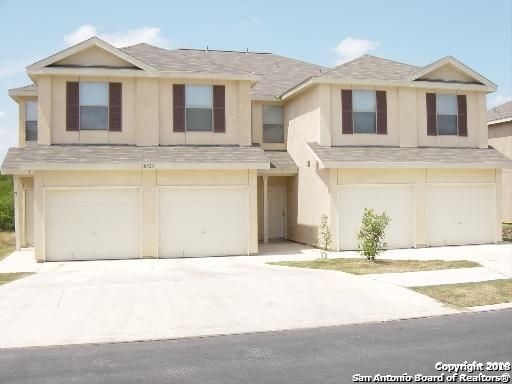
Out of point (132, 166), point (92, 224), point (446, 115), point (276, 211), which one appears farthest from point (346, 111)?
point (92, 224)

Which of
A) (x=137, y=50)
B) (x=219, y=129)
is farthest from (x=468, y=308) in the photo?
(x=137, y=50)

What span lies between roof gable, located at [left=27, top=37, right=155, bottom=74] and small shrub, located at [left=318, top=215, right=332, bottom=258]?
8024 mm

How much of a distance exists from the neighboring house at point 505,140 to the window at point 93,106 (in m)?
21.8

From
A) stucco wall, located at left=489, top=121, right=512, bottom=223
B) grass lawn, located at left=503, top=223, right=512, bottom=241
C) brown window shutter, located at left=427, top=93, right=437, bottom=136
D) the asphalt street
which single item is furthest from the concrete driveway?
stucco wall, located at left=489, top=121, right=512, bottom=223

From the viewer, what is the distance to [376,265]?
51.9 feet

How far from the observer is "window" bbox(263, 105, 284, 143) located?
82.0 feet

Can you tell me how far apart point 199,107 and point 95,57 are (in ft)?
12.8

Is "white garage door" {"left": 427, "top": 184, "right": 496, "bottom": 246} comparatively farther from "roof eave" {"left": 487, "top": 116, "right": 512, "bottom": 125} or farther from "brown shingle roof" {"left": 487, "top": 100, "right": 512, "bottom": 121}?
"brown shingle roof" {"left": 487, "top": 100, "right": 512, "bottom": 121}

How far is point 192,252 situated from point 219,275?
4.65m

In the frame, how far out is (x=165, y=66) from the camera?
19.7 m

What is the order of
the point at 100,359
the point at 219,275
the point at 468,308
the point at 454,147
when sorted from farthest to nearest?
1. the point at 454,147
2. the point at 219,275
3. the point at 468,308
4. the point at 100,359

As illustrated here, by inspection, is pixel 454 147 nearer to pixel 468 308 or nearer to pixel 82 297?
pixel 468 308

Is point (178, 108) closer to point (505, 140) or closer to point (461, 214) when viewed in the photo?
point (461, 214)

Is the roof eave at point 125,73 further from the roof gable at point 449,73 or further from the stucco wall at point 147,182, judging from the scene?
the roof gable at point 449,73
